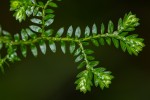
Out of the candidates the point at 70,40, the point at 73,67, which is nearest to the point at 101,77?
the point at 70,40

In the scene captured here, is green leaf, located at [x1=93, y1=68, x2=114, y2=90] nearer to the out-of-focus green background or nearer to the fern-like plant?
the fern-like plant

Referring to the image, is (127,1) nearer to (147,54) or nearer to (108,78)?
(147,54)

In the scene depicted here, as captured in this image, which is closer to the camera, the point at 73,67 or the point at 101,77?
the point at 101,77

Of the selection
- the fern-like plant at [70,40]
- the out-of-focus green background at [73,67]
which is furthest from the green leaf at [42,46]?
the out-of-focus green background at [73,67]

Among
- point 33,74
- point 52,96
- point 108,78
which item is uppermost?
point 108,78

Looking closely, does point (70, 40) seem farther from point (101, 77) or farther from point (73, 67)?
point (73, 67)

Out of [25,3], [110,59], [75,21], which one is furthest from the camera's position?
[110,59]

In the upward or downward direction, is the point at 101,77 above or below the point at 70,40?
below

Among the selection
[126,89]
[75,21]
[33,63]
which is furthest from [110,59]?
[33,63]
